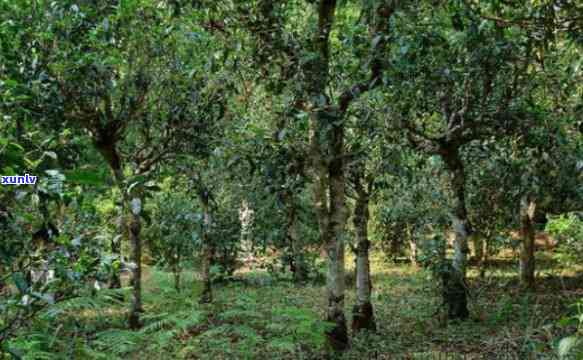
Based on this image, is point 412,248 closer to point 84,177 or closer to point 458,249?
point 458,249

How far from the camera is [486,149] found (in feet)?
35.2

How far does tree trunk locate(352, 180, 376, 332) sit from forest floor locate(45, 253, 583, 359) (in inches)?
12.9

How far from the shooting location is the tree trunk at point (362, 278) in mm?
9289

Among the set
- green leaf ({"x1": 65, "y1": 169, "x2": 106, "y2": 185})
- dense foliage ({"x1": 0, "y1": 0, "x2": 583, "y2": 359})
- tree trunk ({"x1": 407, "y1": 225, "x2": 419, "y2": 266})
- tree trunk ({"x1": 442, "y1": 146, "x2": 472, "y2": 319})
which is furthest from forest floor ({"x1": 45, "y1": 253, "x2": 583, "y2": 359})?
tree trunk ({"x1": 407, "y1": 225, "x2": 419, "y2": 266})

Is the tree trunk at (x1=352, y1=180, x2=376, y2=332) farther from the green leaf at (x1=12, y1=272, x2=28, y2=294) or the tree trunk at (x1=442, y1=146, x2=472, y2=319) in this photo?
the green leaf at (x1=12, y1=272, x2=28, y2=294)

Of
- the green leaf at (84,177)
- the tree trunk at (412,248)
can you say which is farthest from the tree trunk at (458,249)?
the tree trunk at (412,248)

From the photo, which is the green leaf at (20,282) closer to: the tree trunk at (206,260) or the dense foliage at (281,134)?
the dense foliage at (281,134)

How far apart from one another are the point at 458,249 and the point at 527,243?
17.4 ft

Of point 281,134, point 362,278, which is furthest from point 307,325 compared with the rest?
point 362,278

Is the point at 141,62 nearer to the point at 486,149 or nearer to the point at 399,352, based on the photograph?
the point at 399,352

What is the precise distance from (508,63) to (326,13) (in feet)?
11.2

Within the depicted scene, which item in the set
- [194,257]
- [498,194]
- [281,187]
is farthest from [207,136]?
[498,194]

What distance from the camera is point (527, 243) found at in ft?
46.5

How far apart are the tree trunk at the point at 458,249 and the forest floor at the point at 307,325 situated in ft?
0.87
